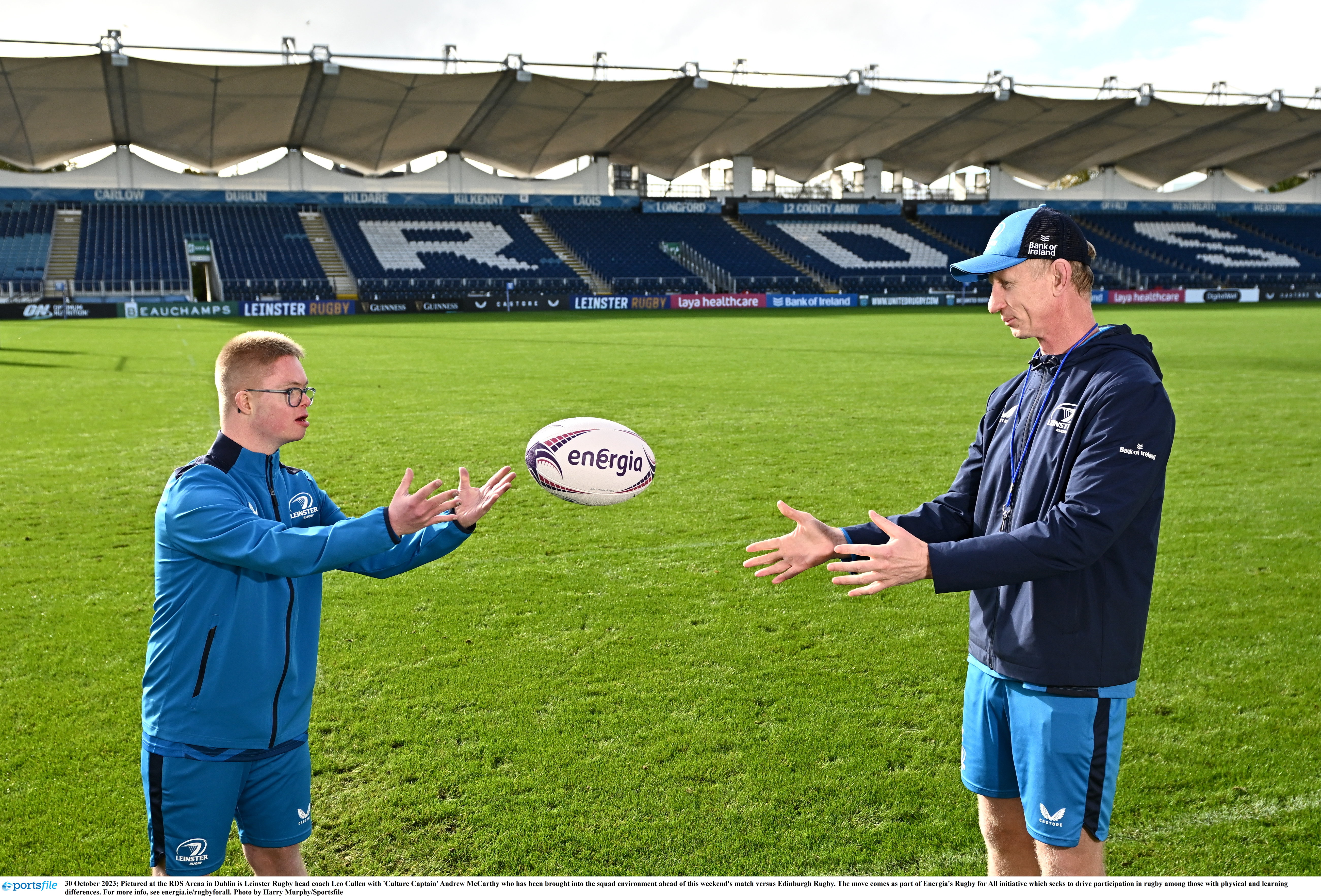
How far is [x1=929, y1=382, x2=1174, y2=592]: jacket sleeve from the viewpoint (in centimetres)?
251

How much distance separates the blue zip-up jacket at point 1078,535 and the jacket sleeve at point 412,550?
1.62 m

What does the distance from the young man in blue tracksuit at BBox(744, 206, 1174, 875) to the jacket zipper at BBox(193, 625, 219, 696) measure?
1723 mm

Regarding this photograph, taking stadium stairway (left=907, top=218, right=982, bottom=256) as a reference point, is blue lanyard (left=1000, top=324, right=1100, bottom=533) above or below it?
below

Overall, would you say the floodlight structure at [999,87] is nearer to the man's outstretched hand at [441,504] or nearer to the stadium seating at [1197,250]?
the stadium seating at [1197,250]

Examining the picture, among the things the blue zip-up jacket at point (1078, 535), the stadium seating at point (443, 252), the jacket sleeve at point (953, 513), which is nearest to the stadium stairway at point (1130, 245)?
the stadium seating at point (443, 252)

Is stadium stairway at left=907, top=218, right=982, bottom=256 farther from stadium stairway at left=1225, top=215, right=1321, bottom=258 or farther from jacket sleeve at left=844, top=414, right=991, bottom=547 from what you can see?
jacket sleeve at left=844, top=414, right=991, bottom=547

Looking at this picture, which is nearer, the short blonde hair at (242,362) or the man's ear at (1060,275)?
the man's ear at (1060,275)

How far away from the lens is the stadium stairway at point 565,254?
4788 cm

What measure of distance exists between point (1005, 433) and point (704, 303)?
145 feet

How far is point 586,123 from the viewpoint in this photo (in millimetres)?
47688

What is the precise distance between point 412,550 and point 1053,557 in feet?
6.88

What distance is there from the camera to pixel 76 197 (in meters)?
46.2

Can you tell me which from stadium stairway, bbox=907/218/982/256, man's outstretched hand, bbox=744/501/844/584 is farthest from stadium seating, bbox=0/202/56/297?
stadium stairway, bbox=907/218/982/256

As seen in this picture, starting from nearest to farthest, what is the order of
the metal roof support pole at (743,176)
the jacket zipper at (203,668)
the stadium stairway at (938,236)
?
the jacket zipper at (203,668), the metal roof support pole at (743,176), the stadium stairway at (938,236)
